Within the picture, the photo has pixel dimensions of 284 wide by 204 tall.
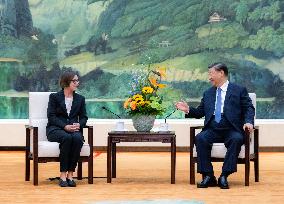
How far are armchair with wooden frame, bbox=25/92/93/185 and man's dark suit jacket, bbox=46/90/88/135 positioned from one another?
0.14 meters

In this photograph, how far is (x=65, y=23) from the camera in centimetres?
1398

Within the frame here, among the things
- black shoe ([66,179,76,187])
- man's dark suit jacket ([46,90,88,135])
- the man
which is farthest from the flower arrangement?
black shoe ([66,179,76,187])

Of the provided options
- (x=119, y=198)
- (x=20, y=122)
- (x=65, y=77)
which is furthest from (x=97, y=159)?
(x=119, y=198)

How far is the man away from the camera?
8.58 metres

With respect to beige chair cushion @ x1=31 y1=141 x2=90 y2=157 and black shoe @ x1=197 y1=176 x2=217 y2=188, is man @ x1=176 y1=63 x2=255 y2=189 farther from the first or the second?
beige chair cushion @ x1=31 y1=141 x2=90 y2=157

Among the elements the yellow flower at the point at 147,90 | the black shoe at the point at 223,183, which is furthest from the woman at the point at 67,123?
the black shoe at the point at 223,183

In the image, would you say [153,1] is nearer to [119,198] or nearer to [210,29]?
[210,29]

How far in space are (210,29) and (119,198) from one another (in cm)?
675

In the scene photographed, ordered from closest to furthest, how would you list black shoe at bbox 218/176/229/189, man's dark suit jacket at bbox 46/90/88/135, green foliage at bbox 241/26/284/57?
black shoe at bbox 218/176/229/189, man's dark suit jacket at bbox 46/90/88/135, green foliage at bbox 241/26/284/57

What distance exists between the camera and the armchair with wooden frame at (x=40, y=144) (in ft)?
28.4

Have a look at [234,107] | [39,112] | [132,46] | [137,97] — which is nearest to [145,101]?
[137,97]

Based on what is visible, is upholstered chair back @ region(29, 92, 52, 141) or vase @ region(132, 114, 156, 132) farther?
upholstered chair back @ region(29, 92, 52, 141)

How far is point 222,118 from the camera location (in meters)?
8.91

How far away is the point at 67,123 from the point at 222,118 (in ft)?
5.17
